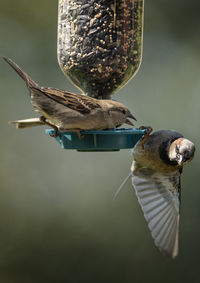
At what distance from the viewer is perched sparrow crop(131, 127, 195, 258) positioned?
16.2 feet

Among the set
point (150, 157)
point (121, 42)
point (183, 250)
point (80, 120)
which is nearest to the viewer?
point (80, 120)

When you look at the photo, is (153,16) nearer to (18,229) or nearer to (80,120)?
(18,229)

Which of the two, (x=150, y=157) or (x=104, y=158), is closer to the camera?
(x=150, y=157)

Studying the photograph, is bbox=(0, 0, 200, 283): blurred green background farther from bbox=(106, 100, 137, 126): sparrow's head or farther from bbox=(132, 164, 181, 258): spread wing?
bbox=(106, 100, 137, 126): sparrow's head

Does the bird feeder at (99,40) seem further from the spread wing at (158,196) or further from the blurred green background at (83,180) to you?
the blurred green background at (83,180)

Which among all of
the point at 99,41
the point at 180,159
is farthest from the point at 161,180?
the point at 99,41

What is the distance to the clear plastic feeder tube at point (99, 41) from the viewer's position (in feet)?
15.5

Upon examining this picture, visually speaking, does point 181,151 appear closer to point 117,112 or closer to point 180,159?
point 180,159

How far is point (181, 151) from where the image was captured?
4.70 metres

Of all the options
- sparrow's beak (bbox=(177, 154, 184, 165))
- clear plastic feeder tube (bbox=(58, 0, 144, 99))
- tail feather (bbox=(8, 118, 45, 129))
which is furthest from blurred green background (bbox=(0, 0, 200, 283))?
tail feather (bbox=(8, 118, 45, 129))

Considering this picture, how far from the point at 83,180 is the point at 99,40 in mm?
3894

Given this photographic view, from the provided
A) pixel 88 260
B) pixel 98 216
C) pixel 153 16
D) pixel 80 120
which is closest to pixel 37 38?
pixel 153 16

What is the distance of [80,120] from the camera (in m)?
4.29

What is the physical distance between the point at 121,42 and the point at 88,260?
169 inches
